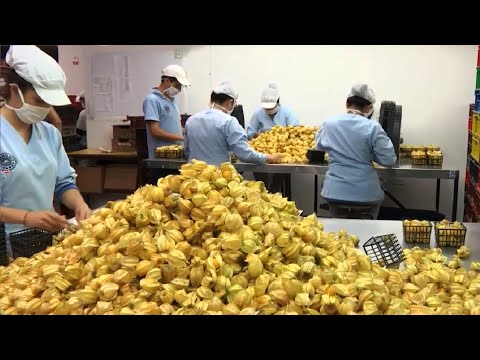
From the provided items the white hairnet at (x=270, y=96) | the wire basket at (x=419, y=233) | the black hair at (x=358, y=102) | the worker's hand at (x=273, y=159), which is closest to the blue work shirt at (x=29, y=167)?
the wire basket at (x=419, y=233)

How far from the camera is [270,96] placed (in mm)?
6039

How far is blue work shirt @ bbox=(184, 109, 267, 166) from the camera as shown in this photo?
4340 mm

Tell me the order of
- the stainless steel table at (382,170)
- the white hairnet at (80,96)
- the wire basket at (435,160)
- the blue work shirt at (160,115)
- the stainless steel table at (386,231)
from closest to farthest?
the stainless steel table at (386,231) → the stainless steel table at (382,170) → the wire basket at (435,160) → the blue work shirt at (160,115) → the white hairnet at (80,96)

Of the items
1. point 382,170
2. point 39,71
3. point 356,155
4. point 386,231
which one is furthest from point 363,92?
point 39,71

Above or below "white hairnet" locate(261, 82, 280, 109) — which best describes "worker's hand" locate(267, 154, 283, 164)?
below

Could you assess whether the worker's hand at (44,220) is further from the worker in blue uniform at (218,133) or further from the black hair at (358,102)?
the black hair at (358,102)

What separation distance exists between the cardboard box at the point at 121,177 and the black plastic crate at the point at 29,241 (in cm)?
434

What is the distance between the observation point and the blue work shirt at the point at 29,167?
7.45 ft

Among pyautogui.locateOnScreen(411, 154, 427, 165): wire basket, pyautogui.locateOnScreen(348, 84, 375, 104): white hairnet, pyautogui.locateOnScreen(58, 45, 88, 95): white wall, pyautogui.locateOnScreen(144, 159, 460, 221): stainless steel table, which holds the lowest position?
pyautogui.locateOnScreen(144, 159, 460, 221): stainless steel table

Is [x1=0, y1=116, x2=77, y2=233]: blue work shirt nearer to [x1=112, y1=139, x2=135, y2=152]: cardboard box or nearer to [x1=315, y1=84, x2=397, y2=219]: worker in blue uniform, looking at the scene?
[x1=315, y1=84, x2=397, y2=219]: worker in blue uniform

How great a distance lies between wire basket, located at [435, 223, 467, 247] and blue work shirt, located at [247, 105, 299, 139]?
4063mm

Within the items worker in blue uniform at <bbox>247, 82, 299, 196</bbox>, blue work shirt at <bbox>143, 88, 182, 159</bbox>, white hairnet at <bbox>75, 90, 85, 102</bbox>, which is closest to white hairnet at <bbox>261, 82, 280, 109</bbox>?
worker in blue uniform at <bbox>247, 82, 299, 196</bbox>

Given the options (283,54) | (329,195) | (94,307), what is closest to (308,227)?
(94,307)

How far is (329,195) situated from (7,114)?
2.50 m
